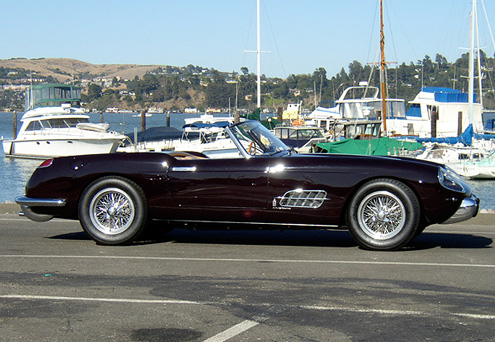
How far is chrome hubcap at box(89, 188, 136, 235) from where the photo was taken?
7.98m

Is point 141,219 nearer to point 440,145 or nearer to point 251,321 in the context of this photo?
point 251,321

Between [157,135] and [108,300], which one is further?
[157,135]

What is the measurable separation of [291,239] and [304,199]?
1.12 metres

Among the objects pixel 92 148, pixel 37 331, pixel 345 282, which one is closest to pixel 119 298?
pixel 37 331

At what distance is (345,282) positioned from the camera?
603 cm

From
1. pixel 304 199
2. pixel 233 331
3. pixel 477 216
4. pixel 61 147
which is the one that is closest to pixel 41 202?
pixel 304 199

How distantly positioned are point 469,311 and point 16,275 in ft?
12.7

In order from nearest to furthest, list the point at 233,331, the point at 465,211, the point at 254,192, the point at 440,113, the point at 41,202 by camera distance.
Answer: the point at 233,331
the point at 465,211
the point at 254,192
the point at 41,202
the point at 440,113

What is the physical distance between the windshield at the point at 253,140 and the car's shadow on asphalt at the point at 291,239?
1072 mm

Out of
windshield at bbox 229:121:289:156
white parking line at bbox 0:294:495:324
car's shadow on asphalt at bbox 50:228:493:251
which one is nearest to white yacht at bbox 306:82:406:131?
car's shadow on asphalt at bbox 50:228:493:251

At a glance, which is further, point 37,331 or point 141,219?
point 141,219

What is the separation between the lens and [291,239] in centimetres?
855

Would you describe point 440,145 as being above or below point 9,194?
above

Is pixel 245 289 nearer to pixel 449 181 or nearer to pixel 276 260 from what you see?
pixel 276 260
